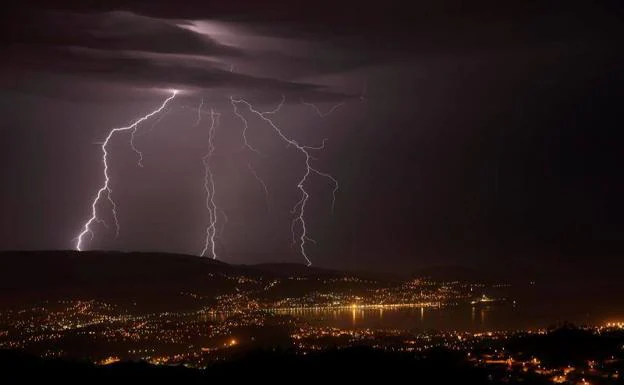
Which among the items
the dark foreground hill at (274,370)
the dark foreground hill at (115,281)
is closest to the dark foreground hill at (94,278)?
the dark foreground hill at (115,281)

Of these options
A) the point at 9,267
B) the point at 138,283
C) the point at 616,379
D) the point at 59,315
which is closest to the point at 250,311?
the point at 59,315

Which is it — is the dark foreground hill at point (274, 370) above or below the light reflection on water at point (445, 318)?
above

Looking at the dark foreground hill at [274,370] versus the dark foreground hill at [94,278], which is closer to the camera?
the dark foreground hill at [274,370]

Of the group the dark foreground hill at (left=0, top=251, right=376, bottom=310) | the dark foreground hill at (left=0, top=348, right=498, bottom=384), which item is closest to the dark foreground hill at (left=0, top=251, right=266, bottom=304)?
the dark foreground hill at (left=0, top=251, right=376, bottom=310)

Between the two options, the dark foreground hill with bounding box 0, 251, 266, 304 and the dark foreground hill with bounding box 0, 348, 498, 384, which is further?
the dark foreground hill with bounding box 0, 251, 266, 304

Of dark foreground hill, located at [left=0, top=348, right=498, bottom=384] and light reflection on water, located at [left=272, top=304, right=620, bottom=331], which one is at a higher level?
dark foreground hill, located at [left=0, top=348, right=498, bottom=384]

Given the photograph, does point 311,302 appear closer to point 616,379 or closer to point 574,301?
point 574,301

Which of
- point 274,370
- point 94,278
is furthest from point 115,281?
point 274,370

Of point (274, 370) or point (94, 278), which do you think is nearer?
point (274, 370)

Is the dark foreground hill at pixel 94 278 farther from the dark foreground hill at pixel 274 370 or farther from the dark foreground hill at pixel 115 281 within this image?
the dark foreground hill at pixel 274 370

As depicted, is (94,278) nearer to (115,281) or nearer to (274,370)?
(115,281)

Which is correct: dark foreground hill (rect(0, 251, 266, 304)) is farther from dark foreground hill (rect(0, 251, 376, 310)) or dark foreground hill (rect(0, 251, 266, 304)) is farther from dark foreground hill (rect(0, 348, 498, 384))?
dark foreground hill (rect(0, 348, 498, 384))
